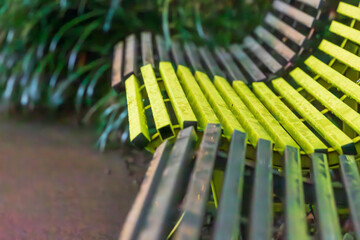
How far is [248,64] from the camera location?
229 centimetres

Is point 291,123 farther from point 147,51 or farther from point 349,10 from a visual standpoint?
point 147,51

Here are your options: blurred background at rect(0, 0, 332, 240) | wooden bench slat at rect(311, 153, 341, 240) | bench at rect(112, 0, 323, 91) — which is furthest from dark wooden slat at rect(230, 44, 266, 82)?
wooden bench slat at rect(311, 153, 341, 240)

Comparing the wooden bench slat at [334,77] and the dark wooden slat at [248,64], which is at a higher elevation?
the wooden bench slat at [334,77]

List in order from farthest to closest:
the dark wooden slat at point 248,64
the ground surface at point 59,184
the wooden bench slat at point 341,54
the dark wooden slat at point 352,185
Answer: the dark wooden slat at point 248,64 < the ground surface at point 59,184 < the wooden bench slat at point 341,54 < the dark wooden slat at point 352,185

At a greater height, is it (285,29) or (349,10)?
(349,10)

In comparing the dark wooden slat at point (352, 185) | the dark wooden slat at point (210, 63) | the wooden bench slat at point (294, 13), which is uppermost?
the dark wooden slat at point (352, 185)

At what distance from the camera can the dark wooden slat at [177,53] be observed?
2213 millimetres

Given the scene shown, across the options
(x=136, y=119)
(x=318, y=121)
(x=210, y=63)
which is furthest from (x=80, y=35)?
(x=318, y=121)

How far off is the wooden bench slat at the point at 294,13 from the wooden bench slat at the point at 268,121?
1.95ft

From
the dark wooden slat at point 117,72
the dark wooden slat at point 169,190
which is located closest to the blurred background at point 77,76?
the dark wooden slat at point 117,72

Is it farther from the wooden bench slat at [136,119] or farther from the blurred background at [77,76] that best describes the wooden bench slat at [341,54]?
the blurred background at [77,76]

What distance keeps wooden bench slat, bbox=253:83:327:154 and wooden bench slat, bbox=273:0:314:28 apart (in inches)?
19.9

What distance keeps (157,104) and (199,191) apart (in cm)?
66

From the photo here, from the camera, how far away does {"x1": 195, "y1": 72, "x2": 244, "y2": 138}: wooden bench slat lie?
1.32 m
